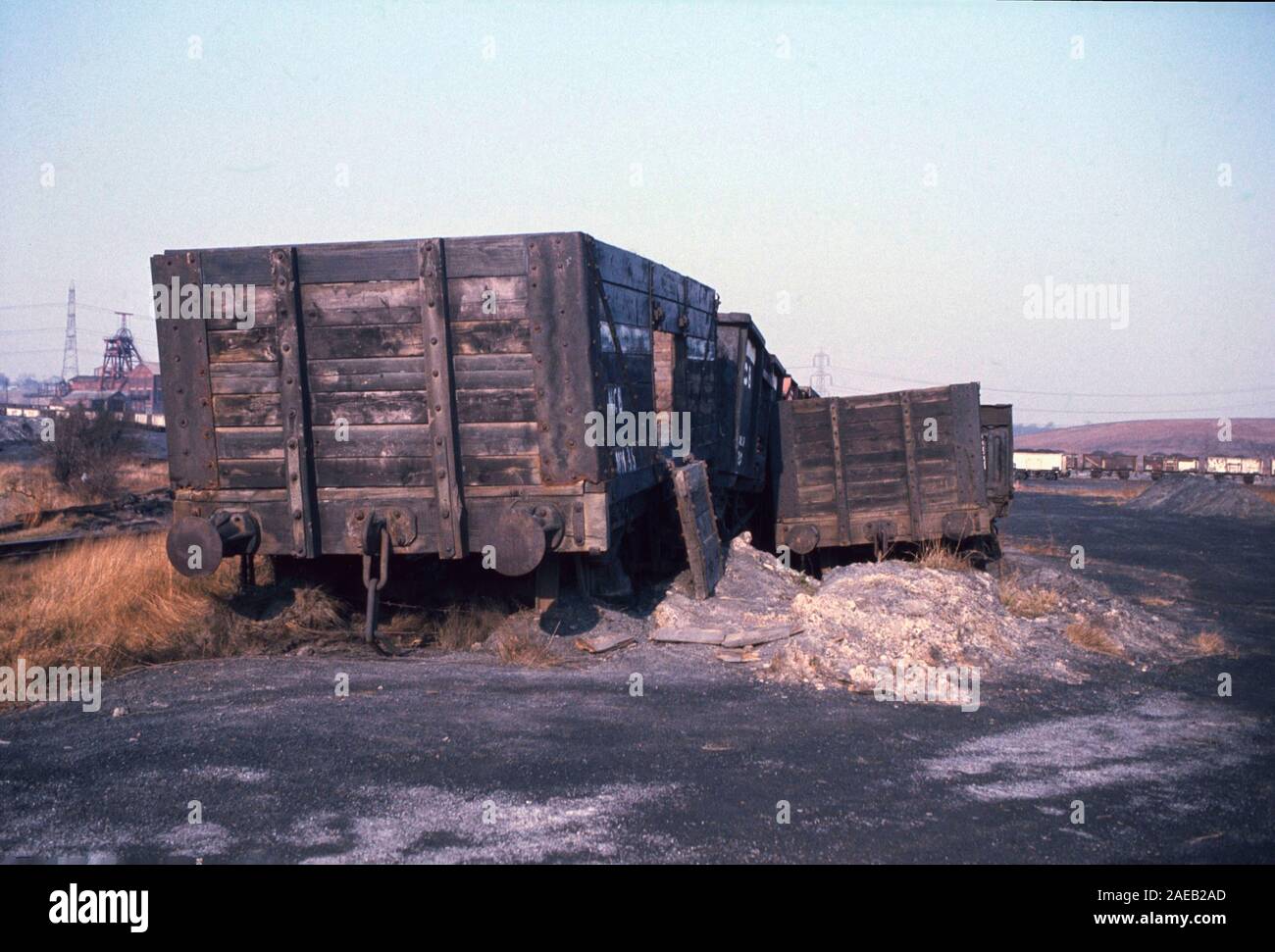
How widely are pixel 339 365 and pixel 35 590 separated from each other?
3.47 meters

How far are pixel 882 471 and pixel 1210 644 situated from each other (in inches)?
148

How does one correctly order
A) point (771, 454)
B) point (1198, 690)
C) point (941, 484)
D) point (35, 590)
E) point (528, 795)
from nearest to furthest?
point (528, 795) < point (1198, 690) < point (35, 590) < point (941, 484) < point (771, 454)

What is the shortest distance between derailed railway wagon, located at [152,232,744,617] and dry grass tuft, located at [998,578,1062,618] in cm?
342

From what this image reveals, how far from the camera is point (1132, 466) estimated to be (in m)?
41.6

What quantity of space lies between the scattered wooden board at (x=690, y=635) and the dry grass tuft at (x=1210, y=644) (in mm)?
3495

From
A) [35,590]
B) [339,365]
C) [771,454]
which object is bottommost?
[35,590]

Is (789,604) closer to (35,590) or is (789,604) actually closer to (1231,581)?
(35,590)

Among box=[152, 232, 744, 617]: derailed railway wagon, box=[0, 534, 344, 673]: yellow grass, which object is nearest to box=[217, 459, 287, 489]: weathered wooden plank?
box=[152, 232, 744, 617]: derailed railway wagon

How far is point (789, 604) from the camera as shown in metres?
7.98

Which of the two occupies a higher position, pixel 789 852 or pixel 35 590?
pixel 35 590

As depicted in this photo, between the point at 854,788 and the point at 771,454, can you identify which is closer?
the point at 854,788

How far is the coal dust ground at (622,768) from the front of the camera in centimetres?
366

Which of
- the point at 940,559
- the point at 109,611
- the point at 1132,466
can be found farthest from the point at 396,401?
the point at 1132,466
